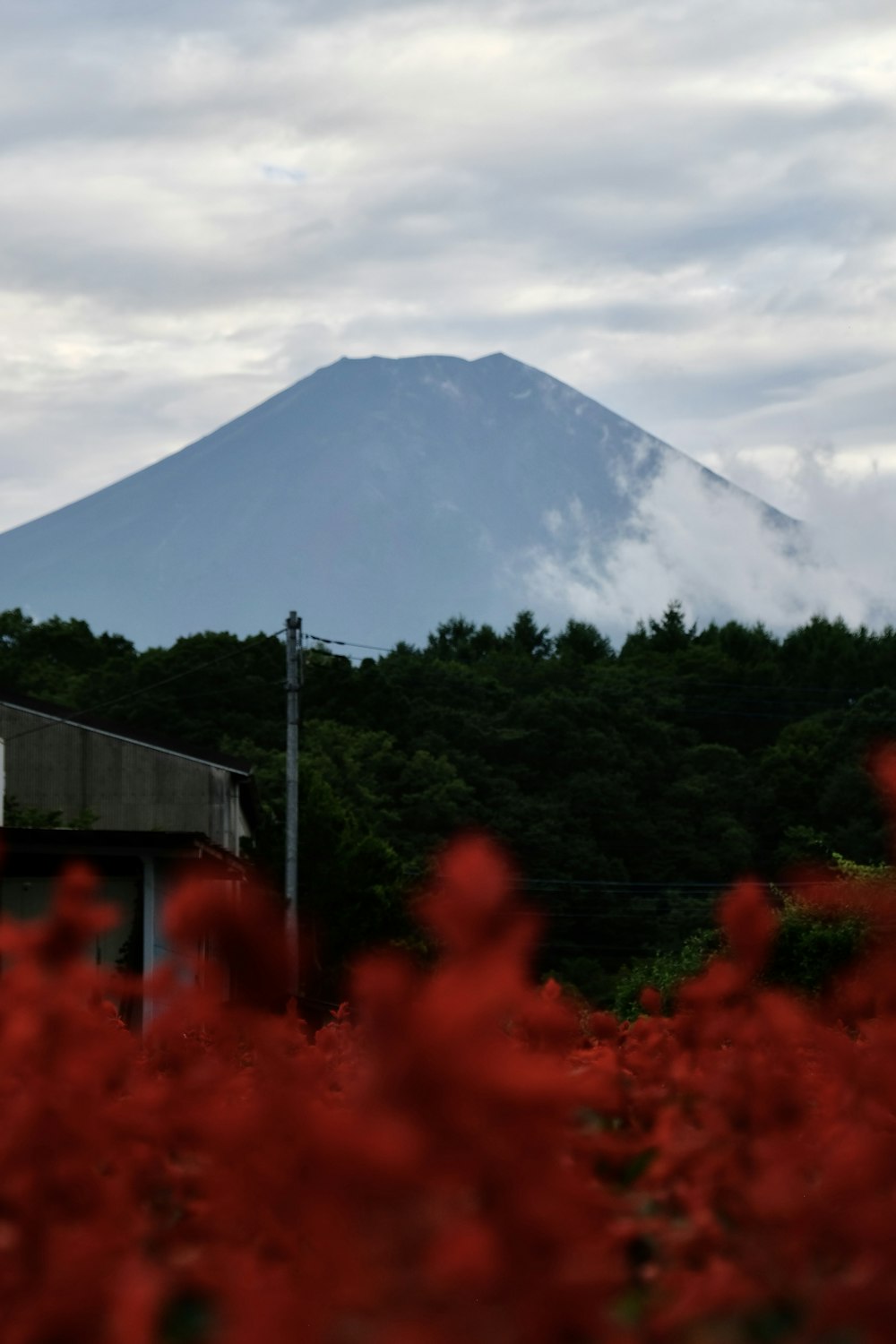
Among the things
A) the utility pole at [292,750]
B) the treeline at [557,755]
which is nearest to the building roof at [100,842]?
the utility pole at [292,750]

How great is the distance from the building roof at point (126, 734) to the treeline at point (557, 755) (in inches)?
430

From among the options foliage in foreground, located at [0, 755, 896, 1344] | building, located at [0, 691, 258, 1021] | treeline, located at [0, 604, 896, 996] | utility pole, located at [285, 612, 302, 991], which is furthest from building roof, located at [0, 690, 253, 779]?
foliage in foreground, located at [0, 755, 896, 1344]

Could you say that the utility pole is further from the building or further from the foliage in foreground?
the foliage in foreground

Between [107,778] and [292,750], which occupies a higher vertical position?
[292,750]

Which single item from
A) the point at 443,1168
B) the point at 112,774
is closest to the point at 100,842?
→ the point at 443,1168

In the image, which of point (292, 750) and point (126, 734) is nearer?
point (292, 750)

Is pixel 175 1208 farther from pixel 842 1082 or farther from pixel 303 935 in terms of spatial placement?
pixel 303 935

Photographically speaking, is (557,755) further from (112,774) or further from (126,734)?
(112,774)

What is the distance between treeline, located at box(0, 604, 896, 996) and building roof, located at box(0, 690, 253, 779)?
10.9 meters

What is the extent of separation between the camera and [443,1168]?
160cm

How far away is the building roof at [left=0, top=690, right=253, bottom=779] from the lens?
37406 mm

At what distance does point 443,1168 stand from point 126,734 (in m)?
37.5

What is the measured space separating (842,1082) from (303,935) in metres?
28.6

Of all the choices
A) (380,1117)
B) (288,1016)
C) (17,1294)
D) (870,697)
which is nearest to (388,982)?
(380,1117)
